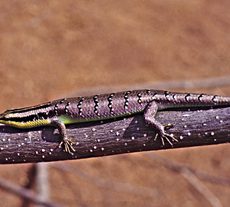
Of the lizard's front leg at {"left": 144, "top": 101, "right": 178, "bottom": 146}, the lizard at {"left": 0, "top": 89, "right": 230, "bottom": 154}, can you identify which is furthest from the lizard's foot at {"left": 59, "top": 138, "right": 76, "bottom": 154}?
the lizard's front leg at {"left": 144, "top": 101, "right": 178, "bottom": 146}

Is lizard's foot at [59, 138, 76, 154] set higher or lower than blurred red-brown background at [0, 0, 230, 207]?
lower

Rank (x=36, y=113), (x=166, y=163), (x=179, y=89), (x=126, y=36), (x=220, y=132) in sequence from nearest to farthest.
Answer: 1. (x=220, y=132)
2. (x=36, y=113)
3. (x=166, y=163)
4. (x=179, y=89)
5. (x=126, y=36)

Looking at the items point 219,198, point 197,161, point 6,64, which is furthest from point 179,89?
point 6,64

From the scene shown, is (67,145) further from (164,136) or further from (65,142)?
(164,136)

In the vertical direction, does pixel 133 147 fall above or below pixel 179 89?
below

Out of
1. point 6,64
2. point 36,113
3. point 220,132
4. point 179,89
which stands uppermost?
point 6,64

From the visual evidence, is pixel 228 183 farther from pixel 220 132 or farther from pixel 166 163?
pixel 220 132

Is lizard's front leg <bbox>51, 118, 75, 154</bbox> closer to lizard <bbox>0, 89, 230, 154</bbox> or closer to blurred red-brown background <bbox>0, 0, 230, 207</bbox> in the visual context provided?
lizard <bbox>0, 89, 230, 154</bbox>
